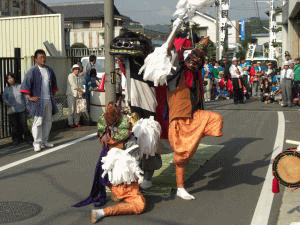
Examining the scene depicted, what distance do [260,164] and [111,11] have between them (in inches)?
182

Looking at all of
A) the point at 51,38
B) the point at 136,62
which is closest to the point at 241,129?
the point at 136,62

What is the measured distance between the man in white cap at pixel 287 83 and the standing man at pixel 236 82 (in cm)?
170

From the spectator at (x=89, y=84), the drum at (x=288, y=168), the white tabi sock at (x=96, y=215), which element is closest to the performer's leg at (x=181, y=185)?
the white tabi sock at (x=96, y=215)

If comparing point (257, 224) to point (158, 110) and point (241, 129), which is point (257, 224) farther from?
point (241, 129)

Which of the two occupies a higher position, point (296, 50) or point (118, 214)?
point (296, 50)

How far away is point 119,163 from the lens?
536 centimetres

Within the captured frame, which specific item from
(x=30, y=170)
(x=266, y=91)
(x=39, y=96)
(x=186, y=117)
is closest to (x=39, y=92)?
(x=39, y=96)

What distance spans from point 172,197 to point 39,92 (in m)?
4.16

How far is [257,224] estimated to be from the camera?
499 cm

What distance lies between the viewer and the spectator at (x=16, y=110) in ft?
32.0

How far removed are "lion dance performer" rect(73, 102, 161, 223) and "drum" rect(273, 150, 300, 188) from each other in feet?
4.84

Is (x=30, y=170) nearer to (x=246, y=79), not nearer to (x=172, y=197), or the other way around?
(x=172, y=197)

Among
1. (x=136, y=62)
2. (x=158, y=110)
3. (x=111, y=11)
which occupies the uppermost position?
(x=111, y=11)

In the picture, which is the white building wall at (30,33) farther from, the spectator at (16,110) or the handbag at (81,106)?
the spectator at (16,110)
